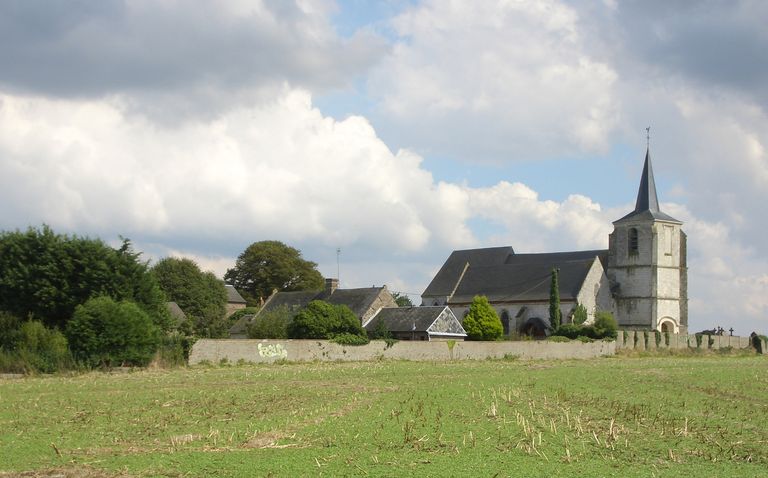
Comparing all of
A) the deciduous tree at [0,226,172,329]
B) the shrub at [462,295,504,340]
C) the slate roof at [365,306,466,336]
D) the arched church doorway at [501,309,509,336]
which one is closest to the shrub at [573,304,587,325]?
the arched church doorway at [501,309,509,336]

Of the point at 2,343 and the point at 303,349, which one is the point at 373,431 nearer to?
the point at 2,343

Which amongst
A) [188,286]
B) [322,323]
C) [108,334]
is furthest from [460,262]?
[108,334]

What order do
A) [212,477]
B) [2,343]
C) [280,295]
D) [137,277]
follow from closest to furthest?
[212,477]
[2,343]
[137,277]
[280,295]

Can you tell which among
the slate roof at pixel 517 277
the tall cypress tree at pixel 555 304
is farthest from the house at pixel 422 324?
the slate roof at pixel 517 277

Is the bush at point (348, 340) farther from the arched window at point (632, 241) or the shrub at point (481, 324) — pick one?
the arched window at point (632, 241)

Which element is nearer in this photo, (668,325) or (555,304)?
(555,304)

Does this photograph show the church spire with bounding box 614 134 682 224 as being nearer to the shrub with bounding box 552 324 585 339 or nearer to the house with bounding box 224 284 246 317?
the shrub with bounding box 552 324 585 339

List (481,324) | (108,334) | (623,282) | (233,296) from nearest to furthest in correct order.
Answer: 1. (108,334)
2. (481,324)
3. (623,282)
4. (233,296)

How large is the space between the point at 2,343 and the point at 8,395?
40.0 feet

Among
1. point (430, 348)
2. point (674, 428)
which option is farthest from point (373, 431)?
point (430, 348)

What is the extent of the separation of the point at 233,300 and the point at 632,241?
4300cm

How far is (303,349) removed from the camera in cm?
4419

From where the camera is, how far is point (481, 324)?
6694 centimetres

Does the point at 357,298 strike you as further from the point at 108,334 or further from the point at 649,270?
the point at 108,334
